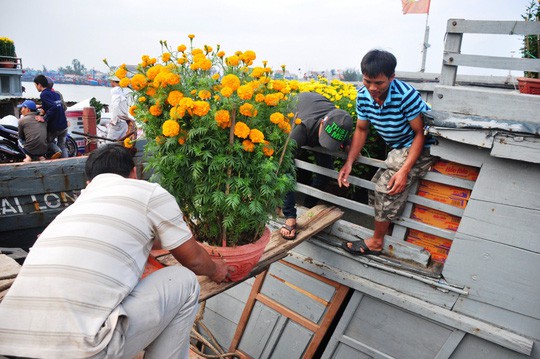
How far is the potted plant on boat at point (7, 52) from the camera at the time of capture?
14375mm

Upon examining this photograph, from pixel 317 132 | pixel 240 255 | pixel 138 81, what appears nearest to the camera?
pixel 138 81

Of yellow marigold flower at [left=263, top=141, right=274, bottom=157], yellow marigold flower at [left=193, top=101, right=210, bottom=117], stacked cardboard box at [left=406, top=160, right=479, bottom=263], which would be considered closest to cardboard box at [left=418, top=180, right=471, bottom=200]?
stacked cardboard box at [left=406, top=160, right=479, bottom=263]

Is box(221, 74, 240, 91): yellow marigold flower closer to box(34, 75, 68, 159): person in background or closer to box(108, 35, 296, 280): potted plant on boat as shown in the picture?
box(108, 35, 296, 280): potted plant on boat

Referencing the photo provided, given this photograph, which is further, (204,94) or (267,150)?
(267,150)

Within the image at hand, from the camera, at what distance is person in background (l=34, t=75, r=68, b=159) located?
23.7ft

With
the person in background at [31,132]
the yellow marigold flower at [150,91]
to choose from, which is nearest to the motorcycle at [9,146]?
the person in background at [31,132]

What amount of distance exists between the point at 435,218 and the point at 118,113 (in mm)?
8147

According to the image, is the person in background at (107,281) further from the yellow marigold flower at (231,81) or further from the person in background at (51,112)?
the person in background at (51,112)

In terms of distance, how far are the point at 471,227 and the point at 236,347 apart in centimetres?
289

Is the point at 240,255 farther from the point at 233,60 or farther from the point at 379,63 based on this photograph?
the point at 379,63

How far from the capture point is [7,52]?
1464 centimetres

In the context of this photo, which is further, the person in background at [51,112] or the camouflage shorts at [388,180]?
the person in background at [51,112]

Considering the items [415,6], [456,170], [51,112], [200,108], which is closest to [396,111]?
[456,170]

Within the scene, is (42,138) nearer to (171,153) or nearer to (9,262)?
(9,262)
